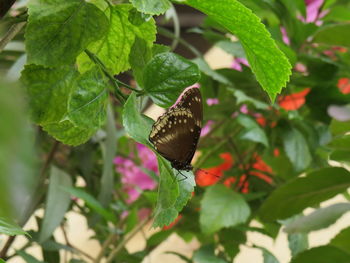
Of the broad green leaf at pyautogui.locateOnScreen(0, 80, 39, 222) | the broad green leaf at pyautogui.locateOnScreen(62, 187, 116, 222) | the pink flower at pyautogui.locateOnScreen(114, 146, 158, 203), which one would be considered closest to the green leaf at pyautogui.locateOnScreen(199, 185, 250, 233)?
the broad green leaf at pyautogui.locateOnScreen(62, 187, 116, 222)

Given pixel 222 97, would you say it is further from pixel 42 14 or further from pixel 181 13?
pixel 181 13

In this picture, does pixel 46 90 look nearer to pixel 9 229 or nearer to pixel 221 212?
pixel 9 229

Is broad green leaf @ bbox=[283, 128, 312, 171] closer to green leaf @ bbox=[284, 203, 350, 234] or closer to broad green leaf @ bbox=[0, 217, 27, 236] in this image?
green leaf @ bbox=[284, 203, 350, 234]

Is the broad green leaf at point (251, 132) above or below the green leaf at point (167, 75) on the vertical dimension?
below

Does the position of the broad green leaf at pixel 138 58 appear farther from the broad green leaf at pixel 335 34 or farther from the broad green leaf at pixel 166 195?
the broad green leaf at pixel 335 34

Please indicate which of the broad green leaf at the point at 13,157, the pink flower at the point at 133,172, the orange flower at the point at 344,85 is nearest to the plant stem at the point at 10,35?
the broad green leaf at the point at 13,157

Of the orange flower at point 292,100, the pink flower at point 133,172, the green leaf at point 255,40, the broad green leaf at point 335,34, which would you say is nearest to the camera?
the green leaf at point 255,40
